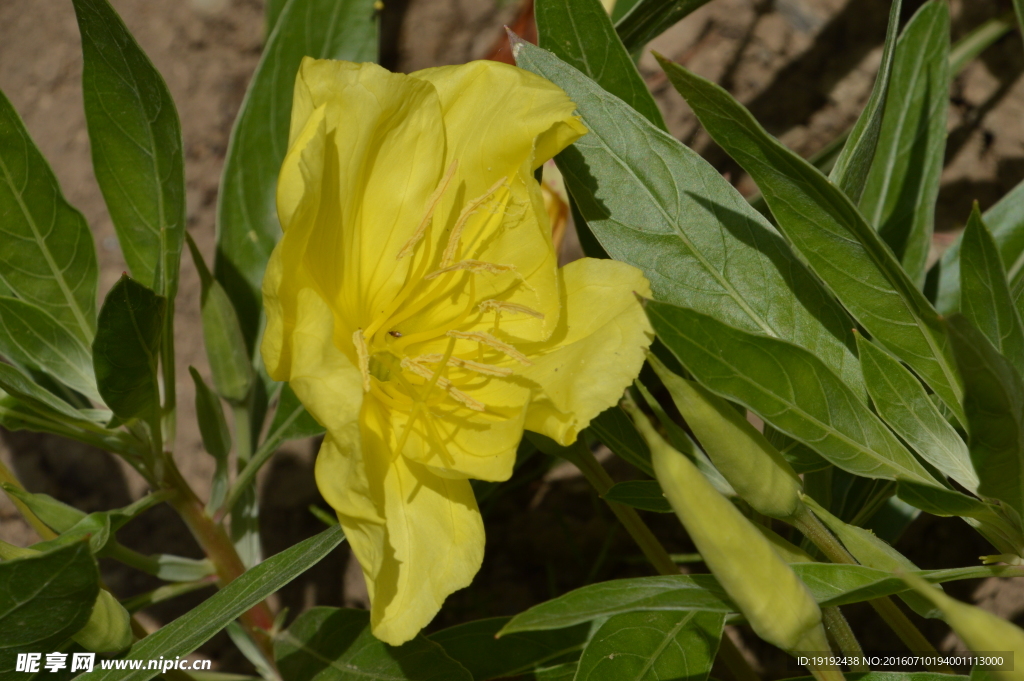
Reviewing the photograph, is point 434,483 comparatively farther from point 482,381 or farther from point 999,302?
point 999,302

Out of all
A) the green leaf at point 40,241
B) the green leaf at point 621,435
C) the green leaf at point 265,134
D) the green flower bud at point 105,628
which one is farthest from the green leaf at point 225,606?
the green leaf at point 265,134

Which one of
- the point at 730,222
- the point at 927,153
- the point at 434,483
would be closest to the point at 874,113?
the point at 730,222

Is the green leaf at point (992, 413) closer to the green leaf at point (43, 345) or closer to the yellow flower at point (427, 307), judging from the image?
the yellow flower at point (427, 307)

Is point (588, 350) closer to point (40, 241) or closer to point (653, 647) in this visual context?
point (653, 647)

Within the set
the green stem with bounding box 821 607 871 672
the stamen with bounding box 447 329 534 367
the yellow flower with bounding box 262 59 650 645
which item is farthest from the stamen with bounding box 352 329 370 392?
the green stem with bounding box 821 607 871 672

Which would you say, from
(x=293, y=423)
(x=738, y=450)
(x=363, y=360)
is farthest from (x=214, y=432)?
(x=738, y=450)

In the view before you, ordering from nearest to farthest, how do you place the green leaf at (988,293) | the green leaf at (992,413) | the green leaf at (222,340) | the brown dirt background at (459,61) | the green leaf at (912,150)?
the green leaf at (992,413), the green leaf at (988,293), the green leaf at (222,340), the green leaf at (912,150), the brown dirt background at (459,61)

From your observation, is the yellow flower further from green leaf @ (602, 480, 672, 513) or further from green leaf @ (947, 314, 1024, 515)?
green leaf @ (947, 314, 1024, 515)
